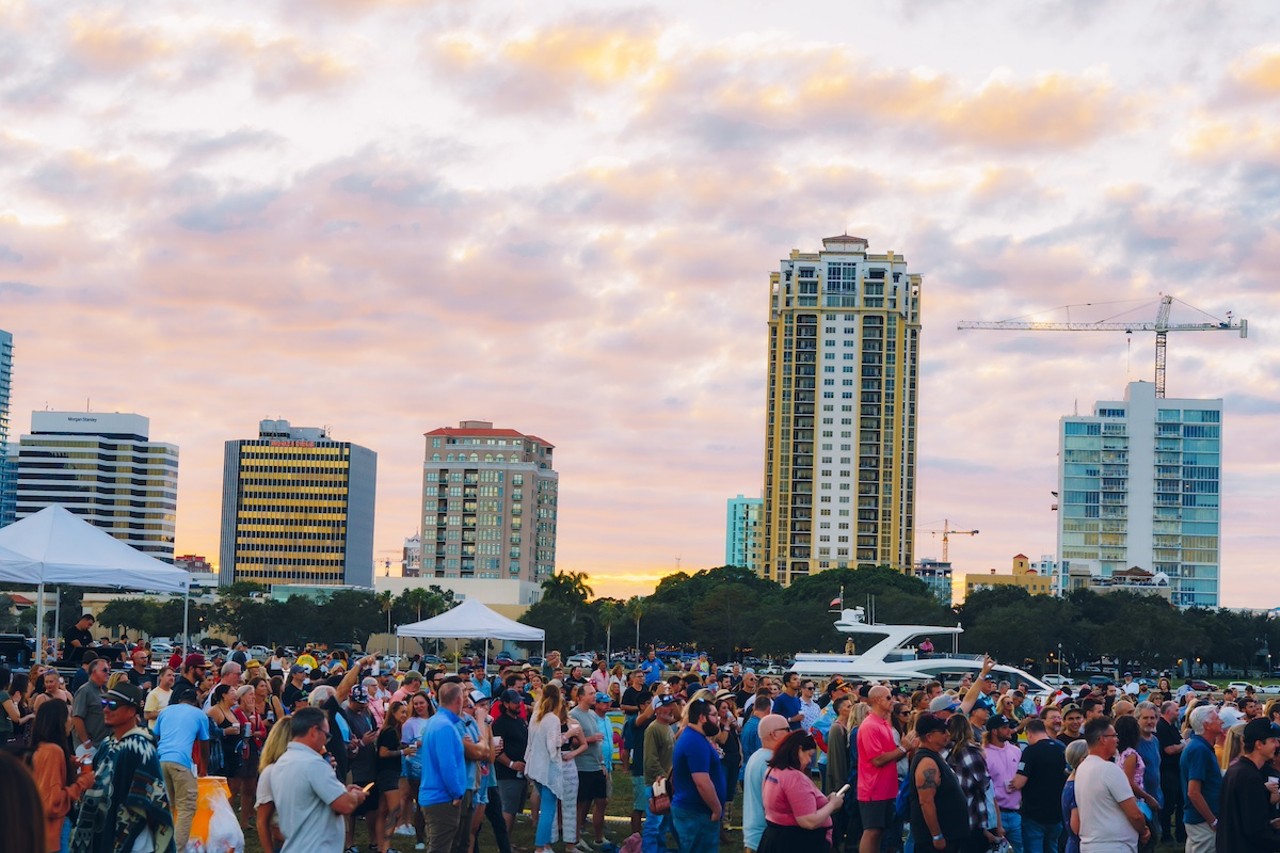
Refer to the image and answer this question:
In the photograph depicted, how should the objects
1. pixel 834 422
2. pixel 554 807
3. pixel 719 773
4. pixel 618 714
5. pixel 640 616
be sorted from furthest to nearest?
pixel 834 422
pixel 640 616
pixel 618 714
pixel 554 807
pixel 719 773

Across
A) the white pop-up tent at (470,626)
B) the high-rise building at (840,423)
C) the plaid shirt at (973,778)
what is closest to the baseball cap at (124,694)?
the plaid shirt at (973,778)

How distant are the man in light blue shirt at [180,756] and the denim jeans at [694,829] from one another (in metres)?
3.76

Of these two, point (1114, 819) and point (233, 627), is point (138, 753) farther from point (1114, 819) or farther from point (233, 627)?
point (233, 627)

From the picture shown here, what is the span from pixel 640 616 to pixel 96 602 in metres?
57.4

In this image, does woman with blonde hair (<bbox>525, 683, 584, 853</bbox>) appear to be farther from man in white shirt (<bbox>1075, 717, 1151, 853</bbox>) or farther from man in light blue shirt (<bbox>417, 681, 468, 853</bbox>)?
man in white shirt (<bbox>1075, 717, 1151, 853</bbox>)

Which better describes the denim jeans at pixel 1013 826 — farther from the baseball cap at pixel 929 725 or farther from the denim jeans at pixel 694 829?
the denim jeans at pixel 694 829

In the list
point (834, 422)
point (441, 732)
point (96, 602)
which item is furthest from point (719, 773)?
point (834, 422)

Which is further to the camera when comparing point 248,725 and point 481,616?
point 481,616

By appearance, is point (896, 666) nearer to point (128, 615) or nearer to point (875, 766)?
point (875, 766)

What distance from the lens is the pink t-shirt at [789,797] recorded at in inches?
376

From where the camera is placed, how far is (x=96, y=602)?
152m

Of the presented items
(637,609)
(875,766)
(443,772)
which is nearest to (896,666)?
(875,766)

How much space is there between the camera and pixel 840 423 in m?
181

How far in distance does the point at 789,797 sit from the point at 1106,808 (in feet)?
7.80
